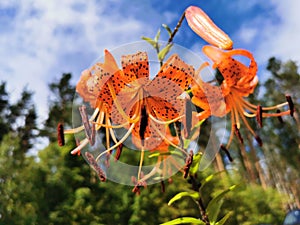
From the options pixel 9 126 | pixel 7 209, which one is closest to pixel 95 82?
pixel 7 209

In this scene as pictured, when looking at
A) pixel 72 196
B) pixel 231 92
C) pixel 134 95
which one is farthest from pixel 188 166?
pixel 72 196

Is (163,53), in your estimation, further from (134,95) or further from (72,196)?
(72,196)

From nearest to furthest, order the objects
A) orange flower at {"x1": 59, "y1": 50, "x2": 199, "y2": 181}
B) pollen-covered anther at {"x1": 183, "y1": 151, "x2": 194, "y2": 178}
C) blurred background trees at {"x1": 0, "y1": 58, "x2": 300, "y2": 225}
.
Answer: pollen-covered anther at {"x1": 183, "y1": 151, "x2": 194, "y2": 178}
orange flower at {"x1": 59, "y1": 50, "x2": 199, "y2": 181}
blurred background trees at {"x1": 0, "y1": 58, "x2": 300, "y2": 225}

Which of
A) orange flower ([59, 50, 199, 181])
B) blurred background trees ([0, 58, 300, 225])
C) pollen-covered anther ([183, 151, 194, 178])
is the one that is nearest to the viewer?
pollen-covered anther ([183, 151, 194, 178])

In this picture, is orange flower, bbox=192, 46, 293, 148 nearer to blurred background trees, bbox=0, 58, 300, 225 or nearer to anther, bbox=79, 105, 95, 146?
anther, bbox=79, 105, 95, 146

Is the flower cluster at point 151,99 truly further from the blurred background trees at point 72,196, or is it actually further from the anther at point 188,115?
the blurred background trees at point 72,196

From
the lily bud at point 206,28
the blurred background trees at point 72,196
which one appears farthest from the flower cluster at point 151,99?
the blurred background trees at point 72,196

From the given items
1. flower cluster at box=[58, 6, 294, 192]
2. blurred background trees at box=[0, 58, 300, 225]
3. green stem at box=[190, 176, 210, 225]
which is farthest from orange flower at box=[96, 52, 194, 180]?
blurred background trees at box=[0, 58, 300, 225]
